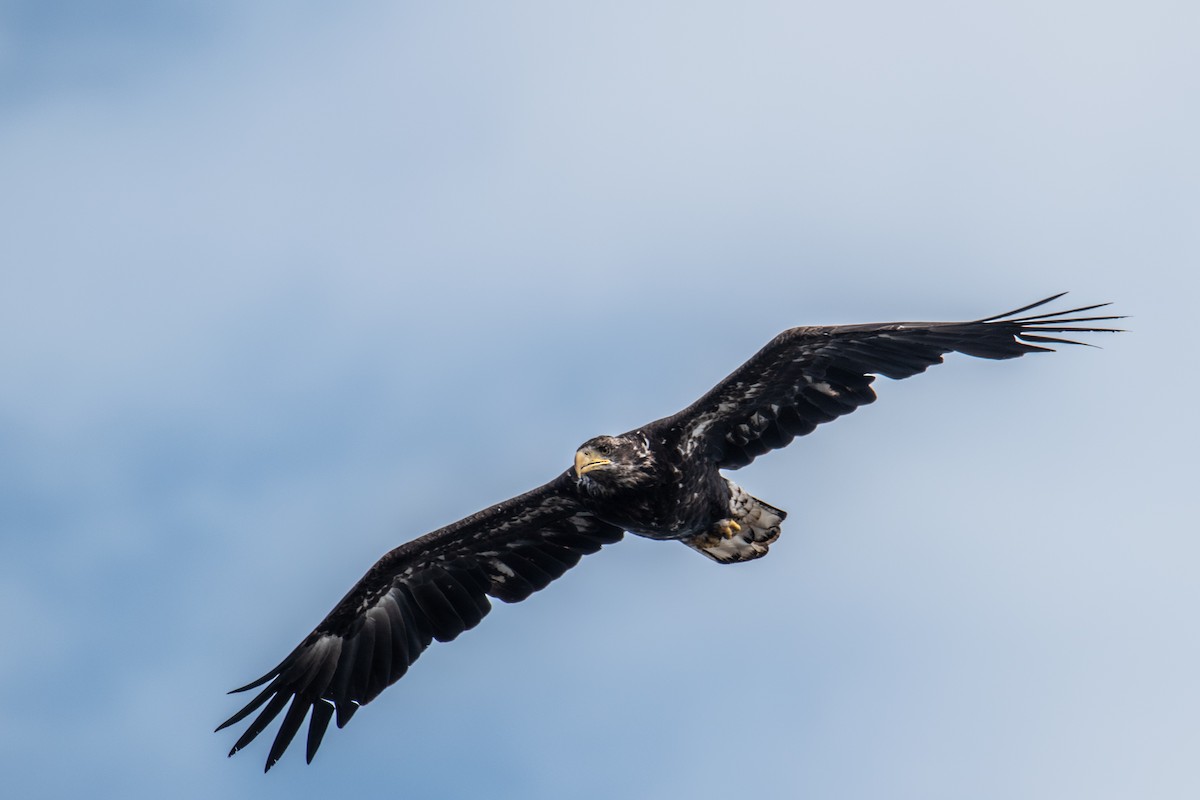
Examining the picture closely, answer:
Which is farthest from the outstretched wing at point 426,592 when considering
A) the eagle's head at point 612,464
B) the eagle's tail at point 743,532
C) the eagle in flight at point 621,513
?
the eagle's head at point 612,464

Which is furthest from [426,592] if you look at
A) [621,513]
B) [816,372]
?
[816,372]

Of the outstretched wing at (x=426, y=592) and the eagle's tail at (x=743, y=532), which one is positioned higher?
the outstretched wing at (x=426, y=592)

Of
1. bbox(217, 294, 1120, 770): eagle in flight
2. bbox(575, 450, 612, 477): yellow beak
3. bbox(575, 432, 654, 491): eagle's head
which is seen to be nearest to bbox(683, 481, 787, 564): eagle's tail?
bbox(217, 294, 1120, 770): eagle in flight

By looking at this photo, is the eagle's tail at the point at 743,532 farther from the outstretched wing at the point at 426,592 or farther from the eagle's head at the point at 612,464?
the eagle's head at the point at 612,464

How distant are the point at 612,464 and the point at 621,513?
24.9 inches

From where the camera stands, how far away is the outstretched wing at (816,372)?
662 inches

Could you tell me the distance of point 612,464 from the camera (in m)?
17.1

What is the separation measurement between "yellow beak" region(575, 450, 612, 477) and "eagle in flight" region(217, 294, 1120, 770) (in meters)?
0.01

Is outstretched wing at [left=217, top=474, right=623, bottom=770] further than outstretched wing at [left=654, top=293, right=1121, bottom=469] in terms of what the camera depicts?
Yes

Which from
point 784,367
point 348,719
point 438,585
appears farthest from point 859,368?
point 348,719

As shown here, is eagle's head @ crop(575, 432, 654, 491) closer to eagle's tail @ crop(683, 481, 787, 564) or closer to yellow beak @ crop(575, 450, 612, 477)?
yellow beak @ crop(575, 450, 612, 477)

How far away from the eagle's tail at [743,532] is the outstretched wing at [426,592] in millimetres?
1115

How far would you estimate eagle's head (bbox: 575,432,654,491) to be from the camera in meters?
17.1

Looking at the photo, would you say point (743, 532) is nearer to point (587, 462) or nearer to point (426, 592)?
point (587, 462)
